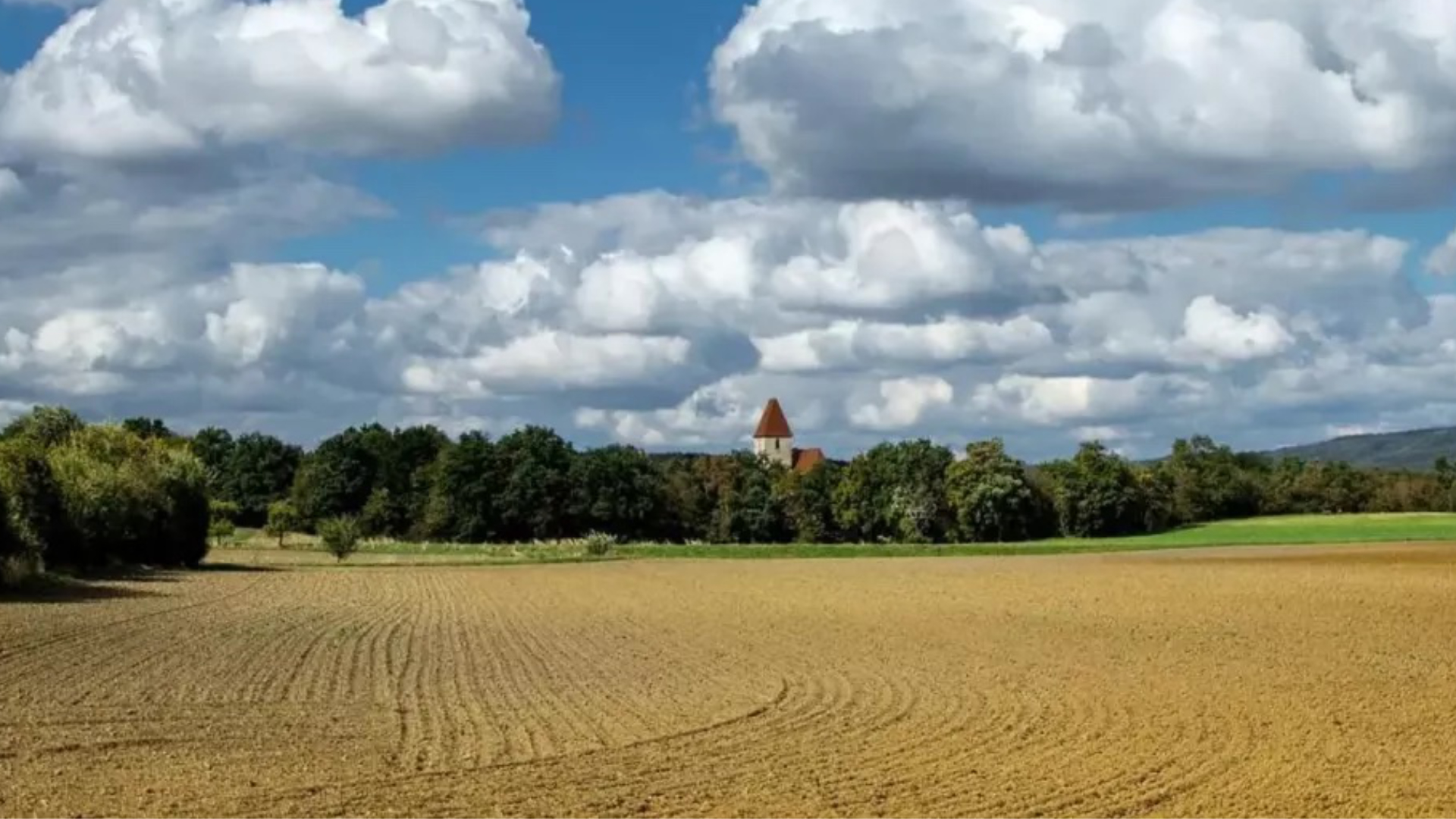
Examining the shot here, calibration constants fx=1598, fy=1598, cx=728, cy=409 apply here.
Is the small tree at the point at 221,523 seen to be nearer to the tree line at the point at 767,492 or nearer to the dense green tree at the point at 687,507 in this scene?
the tree line at the point at 767,492

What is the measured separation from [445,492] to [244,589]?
286 ft

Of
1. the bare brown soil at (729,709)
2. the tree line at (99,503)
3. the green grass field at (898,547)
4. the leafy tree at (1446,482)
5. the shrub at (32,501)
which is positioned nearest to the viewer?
the bare brown soil at (729,709)

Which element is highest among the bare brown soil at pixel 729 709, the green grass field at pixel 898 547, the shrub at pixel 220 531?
the shrub at pixel 220 531

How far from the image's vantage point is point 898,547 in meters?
114

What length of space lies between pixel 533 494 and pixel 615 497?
293 inches

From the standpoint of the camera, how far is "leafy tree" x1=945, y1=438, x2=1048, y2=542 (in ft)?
443

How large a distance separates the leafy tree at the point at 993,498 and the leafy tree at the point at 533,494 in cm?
3512

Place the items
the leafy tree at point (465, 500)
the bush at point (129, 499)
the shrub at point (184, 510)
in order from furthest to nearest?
the leafy tree at point (465, 500), the shrub at point (184, 510), the bush at point (129, 499)

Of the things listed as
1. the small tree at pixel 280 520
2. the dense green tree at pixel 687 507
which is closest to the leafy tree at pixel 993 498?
the dense green tree at pixel 687 507

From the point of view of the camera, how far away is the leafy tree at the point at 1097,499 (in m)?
138

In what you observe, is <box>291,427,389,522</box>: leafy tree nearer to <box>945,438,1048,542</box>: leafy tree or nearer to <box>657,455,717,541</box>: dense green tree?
<box>657,455,717,541</box>: dense green tree

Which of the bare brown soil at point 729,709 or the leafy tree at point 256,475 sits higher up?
the leafy tree at point 256,475

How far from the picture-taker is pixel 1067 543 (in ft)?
386

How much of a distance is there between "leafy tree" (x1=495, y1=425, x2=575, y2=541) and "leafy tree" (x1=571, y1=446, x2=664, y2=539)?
43.8 inches
